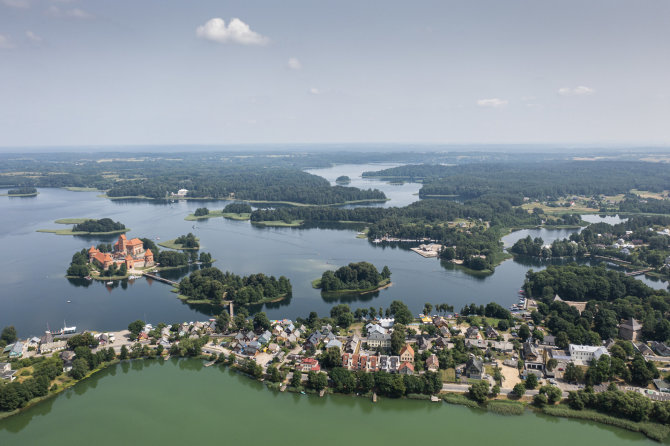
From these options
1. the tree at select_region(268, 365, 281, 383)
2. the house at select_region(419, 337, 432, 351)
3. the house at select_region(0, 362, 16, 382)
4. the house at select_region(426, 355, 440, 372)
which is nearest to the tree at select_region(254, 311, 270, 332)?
the tree at select_region(268, 365, 281, 383)

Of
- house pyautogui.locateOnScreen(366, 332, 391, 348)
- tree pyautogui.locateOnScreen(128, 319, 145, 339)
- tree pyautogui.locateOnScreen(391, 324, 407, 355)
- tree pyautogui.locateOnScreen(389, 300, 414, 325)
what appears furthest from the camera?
tree pyautogui.locateOnScreen(389, 300, 414, 325)

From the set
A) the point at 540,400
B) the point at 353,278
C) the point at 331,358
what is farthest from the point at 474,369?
the point at 353,278

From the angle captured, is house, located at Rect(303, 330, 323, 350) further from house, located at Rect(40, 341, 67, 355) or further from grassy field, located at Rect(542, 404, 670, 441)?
house, located at Rect(40, 341, 67, 355)

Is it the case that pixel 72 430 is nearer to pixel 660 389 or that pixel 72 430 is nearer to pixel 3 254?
pixel 660 389

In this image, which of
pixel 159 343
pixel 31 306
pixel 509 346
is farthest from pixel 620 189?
pixel 31 306

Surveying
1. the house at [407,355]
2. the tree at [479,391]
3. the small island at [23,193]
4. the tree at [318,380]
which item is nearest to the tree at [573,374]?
the tree at [479,391]

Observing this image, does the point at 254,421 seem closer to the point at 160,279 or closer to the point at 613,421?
the point at 613,421
